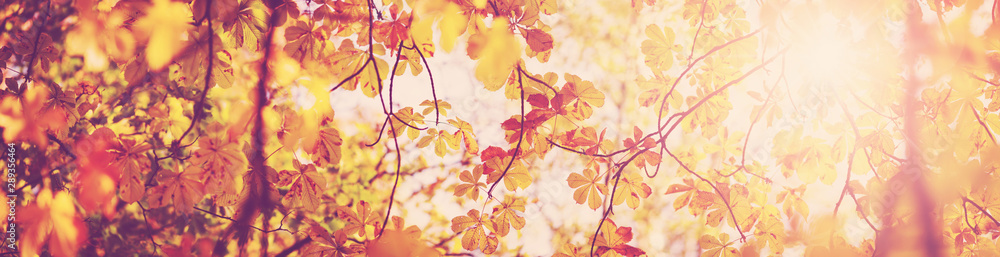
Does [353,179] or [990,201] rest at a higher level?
[990,201]

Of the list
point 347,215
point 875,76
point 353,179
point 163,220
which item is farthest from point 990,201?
point 163,220

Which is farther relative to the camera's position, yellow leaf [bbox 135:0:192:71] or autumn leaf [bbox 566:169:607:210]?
autumn leaf [bbox 566:169:607:210]

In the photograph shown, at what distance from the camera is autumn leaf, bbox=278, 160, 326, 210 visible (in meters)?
0.93

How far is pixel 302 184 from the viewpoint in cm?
94

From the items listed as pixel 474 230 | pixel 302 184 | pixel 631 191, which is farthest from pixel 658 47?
pixel 302 184

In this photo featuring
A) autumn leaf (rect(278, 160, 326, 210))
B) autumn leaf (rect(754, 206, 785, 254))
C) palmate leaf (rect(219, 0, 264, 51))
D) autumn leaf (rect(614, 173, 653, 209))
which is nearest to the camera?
palmate leaf (rect(219, 0, 264, 51))

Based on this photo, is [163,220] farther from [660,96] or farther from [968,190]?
[968,190]

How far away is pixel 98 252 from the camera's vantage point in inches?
60.6

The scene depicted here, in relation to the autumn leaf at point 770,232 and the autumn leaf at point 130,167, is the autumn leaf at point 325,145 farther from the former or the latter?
the autumn leaf at point 770,232

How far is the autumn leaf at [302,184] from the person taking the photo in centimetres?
93

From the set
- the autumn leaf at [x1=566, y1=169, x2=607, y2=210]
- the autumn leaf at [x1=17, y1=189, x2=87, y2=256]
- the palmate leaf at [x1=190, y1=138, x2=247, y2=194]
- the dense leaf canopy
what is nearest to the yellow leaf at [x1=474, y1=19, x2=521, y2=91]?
the dense leaf canopy

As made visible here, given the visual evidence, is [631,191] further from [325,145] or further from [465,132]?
[325,145]

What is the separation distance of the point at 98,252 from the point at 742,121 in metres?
2.11

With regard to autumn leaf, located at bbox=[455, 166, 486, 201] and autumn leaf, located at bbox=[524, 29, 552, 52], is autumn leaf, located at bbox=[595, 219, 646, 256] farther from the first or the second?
autumn leaf, located at bbox=[524, 29, 552, 52]
